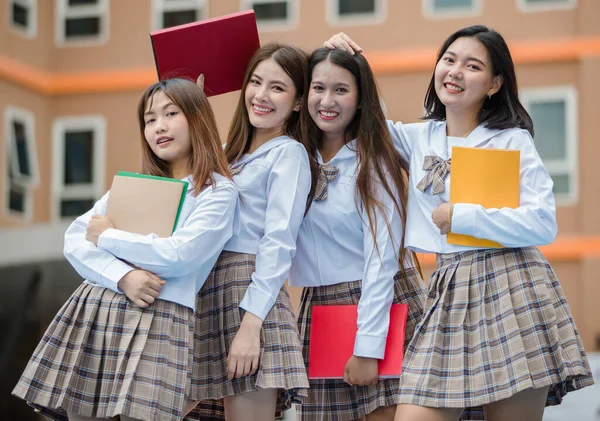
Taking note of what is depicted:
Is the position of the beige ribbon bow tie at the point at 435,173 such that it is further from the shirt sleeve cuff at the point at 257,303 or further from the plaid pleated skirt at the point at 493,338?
the shirt sleeve cuff at the point at 257,303

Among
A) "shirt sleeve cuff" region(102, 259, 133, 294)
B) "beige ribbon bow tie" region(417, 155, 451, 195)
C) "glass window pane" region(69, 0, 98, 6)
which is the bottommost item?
"shirt sleeve cuff" region(102, 259, 133, 294)

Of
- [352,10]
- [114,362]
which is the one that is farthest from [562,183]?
[114,362]

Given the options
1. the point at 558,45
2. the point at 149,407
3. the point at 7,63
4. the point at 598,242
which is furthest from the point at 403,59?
the point at 149,407

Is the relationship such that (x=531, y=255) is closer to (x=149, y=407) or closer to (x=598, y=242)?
(x=149, y=407)

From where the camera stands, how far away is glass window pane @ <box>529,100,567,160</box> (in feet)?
28.2

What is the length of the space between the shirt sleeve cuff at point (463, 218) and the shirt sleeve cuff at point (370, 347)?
1.28 feet

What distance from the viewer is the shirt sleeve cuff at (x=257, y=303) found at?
2.40 metres

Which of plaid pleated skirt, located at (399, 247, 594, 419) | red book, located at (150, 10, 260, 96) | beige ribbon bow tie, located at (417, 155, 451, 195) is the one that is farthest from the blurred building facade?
plaid pleated skirt, located at (399, 247, 594, 419)

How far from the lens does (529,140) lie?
2410mm

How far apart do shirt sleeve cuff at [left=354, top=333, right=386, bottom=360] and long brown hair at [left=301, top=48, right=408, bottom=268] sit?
24cm

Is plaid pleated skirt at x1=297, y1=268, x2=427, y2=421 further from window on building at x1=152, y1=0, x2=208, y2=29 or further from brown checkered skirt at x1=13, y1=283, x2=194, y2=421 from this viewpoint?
window on building at x1=152, y1=0, x2=208, y2=29

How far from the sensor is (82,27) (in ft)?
32.1

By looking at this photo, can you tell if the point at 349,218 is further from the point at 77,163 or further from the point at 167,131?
the point at 77,163

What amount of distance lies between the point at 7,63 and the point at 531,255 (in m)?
7.68
